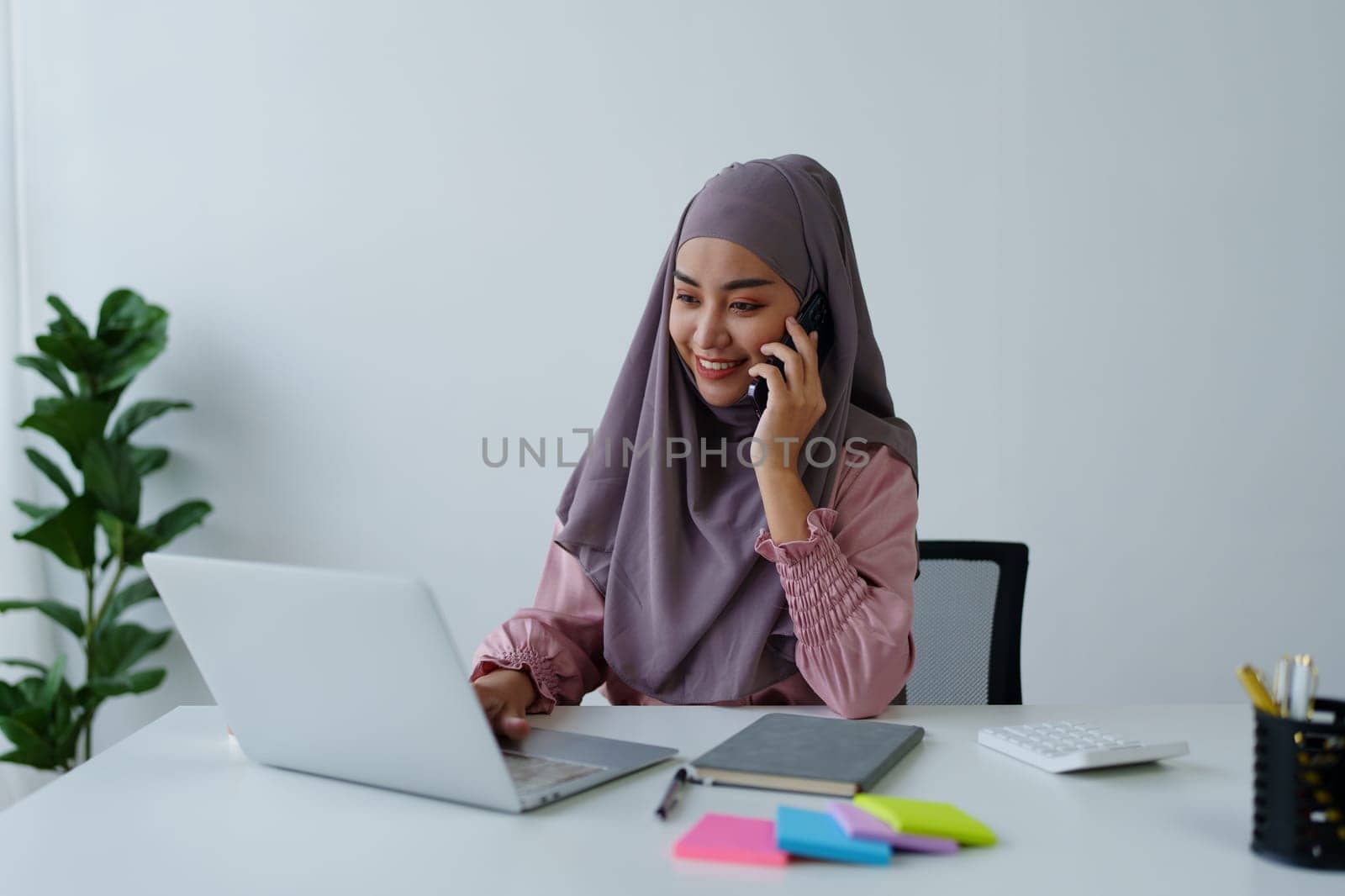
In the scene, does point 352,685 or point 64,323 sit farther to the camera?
point 64,323

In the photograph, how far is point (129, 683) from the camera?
2746 mm

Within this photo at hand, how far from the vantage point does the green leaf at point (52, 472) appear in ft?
9.12

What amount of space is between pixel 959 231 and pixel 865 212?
23 centimetres

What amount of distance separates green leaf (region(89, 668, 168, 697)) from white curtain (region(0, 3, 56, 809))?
32 cm

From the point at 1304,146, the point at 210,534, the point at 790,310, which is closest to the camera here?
the point at 790,310

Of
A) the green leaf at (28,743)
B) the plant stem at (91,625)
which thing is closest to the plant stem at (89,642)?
the plant stem at (91,625)

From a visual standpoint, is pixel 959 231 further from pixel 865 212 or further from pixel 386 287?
pixel 386 287

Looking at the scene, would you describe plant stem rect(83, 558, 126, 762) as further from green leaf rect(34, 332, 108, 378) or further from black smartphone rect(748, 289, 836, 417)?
black smartphone rect(748, 289, 836, 417)

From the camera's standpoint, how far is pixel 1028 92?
2762 mm

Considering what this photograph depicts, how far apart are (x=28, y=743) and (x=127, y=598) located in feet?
1.28

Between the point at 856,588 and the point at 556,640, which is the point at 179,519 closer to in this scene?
the point at 556,640

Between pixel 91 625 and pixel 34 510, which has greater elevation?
pixel 34 510

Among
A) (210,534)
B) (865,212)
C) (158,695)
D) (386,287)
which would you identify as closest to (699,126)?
(865,212)

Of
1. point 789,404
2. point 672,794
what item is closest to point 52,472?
point 789,404
